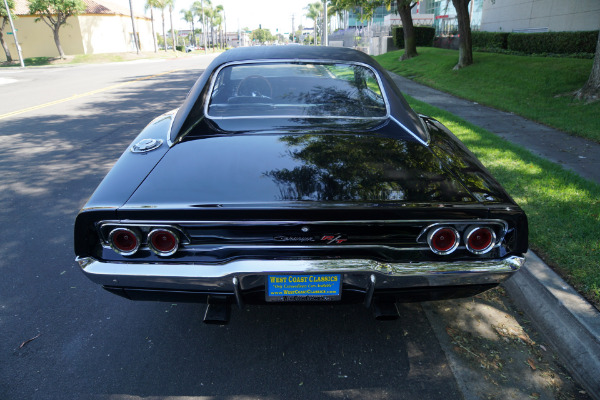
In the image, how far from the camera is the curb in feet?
7.58

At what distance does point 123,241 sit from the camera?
215 cm

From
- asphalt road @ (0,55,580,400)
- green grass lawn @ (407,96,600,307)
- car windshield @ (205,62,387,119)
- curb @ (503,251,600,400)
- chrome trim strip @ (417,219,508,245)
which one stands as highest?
car windshield @ (205,62,387,119)

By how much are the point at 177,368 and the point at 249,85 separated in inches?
88.8

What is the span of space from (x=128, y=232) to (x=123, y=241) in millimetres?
92

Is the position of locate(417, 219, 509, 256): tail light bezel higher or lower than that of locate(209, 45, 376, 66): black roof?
lower

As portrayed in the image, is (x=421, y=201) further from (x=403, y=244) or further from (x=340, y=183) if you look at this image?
(x=340, y=183)

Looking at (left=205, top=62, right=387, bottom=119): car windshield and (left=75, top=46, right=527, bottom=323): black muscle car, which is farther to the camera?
(left=205, top=62, right=387, bottom=119): car windshield

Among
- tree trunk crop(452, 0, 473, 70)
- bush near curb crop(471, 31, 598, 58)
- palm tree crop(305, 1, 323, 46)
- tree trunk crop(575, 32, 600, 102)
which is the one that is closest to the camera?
tree trunk crop(575, 32, 600, 102)

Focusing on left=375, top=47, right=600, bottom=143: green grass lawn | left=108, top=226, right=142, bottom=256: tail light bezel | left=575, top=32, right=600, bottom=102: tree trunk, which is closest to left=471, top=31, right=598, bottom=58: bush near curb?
left=375, top=47, right=600, bottom=143: green grass lawn

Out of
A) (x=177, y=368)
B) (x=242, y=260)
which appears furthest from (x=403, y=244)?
(x=177, y=368)

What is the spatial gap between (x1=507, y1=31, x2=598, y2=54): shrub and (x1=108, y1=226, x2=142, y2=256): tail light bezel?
20449 mm

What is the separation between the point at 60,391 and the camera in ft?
7.41

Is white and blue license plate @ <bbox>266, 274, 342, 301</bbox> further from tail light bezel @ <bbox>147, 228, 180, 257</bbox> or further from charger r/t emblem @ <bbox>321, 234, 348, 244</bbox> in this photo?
tail light bezel @ <bbox>147, 228, 180, 257</bbox>

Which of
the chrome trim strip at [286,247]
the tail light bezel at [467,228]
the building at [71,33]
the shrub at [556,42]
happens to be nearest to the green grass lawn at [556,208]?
the tail light bezel at [467,228]
